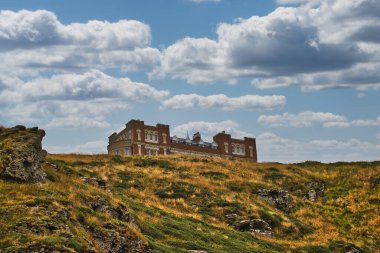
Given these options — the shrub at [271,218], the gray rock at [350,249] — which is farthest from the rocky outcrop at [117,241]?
the shrub at [271,218]

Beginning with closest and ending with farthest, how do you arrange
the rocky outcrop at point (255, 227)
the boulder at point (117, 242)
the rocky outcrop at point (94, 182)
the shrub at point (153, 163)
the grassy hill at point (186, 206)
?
the grassy hill at point (186, 206) → the boulder at point (117, 242) → the rocky outcrop at point (94, 182) → the rocky outcrop at point (255, 227) → the shrub at point (153, 163)

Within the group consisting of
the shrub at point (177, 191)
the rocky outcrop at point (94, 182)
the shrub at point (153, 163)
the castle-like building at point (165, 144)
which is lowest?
the shrub at point (177, 191)

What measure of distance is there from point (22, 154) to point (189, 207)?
2350cm

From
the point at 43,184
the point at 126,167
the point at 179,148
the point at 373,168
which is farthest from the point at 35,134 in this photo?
the point at 179,148

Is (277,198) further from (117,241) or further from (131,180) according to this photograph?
(117,241)

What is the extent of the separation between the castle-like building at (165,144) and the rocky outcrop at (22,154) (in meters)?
81.8

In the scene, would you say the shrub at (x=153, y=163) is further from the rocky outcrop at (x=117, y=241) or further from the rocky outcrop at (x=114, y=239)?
the rocky outcrop at (x=117, y=241)

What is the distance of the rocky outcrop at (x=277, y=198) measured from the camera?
58062 millimetres

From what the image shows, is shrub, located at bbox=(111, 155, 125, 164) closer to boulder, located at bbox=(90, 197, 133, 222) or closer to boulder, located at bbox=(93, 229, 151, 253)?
boulder, located at bbox=(90, 197, 133, 222)

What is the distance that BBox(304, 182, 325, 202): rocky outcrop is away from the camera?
221ft

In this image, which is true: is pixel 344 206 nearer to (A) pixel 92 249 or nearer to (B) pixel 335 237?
(B) pixel 335 237

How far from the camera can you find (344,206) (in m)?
62.4

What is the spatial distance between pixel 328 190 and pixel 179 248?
4411 cm

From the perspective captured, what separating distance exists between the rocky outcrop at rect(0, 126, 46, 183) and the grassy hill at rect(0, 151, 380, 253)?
0.72 metres
